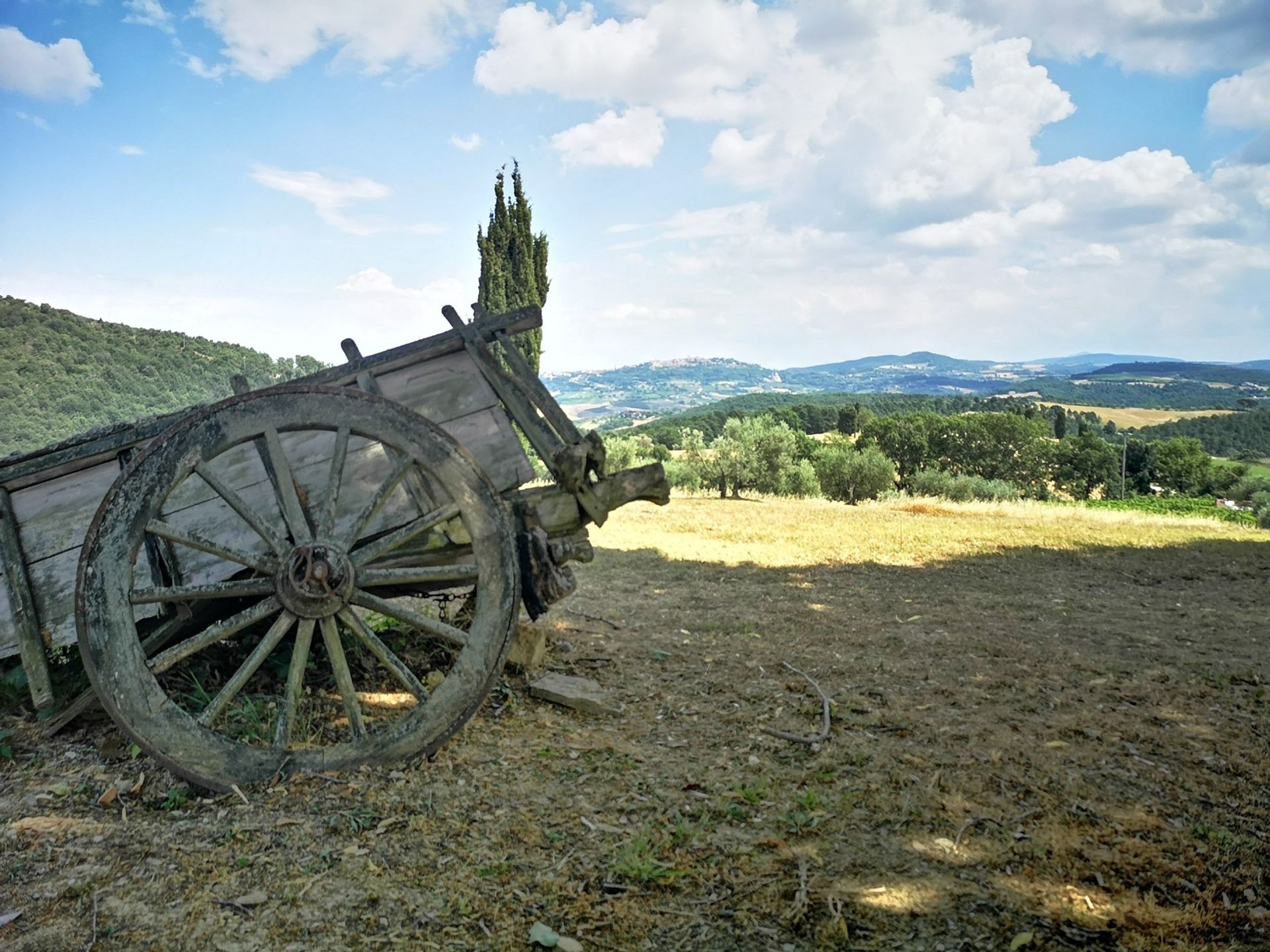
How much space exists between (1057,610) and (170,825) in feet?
30.6

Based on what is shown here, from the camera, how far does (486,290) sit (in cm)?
3250

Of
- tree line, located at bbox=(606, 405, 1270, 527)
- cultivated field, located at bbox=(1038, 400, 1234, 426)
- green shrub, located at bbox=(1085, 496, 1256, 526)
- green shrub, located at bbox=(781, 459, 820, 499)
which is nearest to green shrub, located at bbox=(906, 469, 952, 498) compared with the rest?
tree line, located at bbox=(606, 405, 1270, 527)

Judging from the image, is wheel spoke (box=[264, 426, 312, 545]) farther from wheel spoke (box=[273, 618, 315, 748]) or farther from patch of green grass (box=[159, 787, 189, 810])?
patch of green grass (box=[159, 787, 189, 810])

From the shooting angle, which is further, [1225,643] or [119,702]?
[1225,643]

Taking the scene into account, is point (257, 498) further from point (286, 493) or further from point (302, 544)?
point (302, 544)

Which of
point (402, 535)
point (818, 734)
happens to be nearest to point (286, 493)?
point (402, 535)

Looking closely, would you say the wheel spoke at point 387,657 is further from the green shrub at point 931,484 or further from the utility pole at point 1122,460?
the utility pole at point 1122,460

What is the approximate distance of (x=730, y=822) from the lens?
3.64 meters

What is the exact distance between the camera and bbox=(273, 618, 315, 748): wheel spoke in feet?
11.8

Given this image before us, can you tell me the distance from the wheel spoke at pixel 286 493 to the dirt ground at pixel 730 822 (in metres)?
1.18

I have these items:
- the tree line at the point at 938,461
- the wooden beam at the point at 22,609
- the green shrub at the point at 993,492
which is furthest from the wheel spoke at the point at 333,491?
the green shrub at the point at 993,492

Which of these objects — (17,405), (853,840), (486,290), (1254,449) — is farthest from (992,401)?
(853,840)

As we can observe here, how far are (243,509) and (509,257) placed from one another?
31607mm

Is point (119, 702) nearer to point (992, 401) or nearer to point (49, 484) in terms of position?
point (49, 484)
